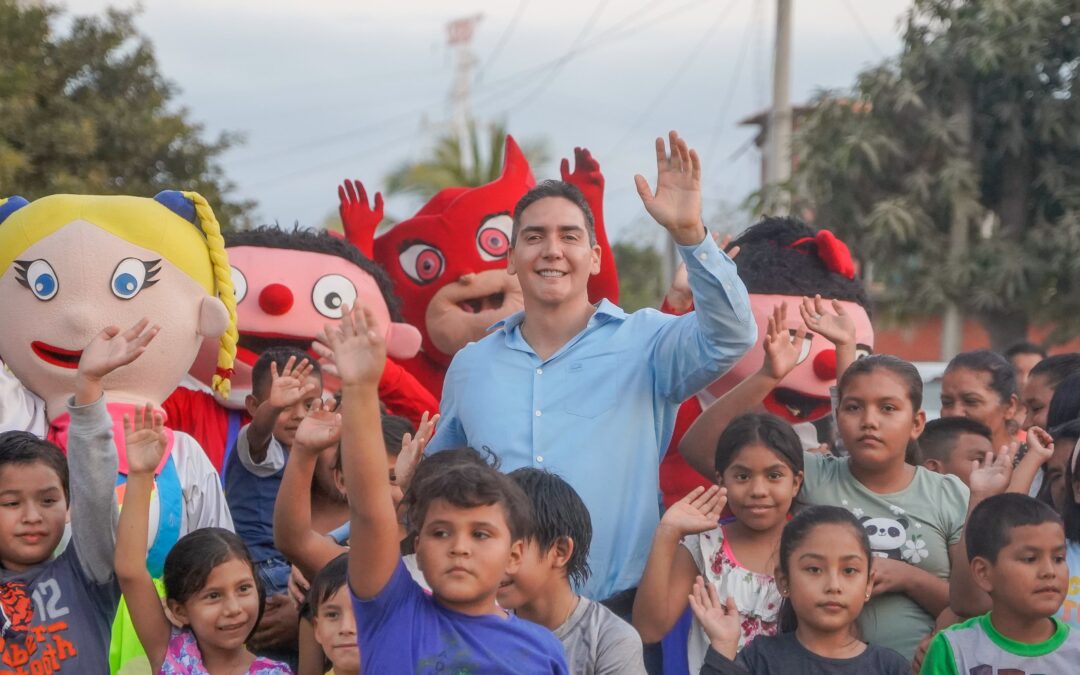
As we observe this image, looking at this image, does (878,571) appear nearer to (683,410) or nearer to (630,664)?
(630,664)

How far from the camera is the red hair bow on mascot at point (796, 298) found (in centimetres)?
564

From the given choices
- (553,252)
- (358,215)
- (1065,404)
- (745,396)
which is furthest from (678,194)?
(358,215)

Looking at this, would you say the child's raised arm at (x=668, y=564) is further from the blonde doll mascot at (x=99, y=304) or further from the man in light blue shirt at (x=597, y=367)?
the blonde doll mascot at (x=99, y=304)

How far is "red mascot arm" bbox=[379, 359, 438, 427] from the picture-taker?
591cm

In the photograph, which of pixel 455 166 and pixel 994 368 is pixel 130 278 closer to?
pixel 994 368

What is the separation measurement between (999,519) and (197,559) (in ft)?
7.35

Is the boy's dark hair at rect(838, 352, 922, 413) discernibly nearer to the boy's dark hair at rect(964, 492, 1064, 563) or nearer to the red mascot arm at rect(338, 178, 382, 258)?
the boy's dark hair at rect(964, 492, 1064, 563)

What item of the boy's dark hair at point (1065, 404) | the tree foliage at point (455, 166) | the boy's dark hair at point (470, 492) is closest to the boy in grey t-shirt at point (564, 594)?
the boy's dark hair at point (470, 492)

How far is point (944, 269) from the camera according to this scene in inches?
477

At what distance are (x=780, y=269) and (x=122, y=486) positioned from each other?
2782 millimetres

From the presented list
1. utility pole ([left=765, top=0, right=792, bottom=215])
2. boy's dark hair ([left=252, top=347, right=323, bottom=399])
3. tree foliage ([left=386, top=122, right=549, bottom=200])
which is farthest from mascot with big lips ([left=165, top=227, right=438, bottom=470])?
tree foliage ([left=386, top=122, right=549, bottom=200])

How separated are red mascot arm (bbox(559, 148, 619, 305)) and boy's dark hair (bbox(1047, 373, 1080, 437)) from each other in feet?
6.67

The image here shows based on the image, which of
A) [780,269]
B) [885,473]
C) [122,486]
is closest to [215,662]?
[122,486]

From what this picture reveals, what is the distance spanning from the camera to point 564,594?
145 inches
